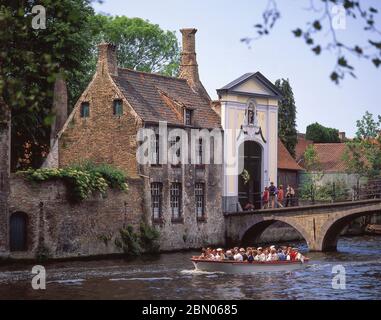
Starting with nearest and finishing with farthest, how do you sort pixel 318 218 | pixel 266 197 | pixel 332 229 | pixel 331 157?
pixel 318 218
pixel 332 229
pixel 266 197
pixel 331 157

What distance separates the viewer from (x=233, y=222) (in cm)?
4534

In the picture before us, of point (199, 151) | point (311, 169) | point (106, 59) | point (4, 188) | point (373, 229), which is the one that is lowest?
point (373, 229)

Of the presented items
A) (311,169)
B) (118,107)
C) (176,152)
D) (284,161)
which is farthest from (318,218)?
(311,169)

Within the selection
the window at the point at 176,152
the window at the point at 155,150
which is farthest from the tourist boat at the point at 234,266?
the window at the point at 176,152

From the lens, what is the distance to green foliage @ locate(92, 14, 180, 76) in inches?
2518

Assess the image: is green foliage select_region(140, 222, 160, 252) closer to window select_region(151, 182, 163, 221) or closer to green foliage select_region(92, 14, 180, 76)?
window select_region(151, 182, 163, 221)

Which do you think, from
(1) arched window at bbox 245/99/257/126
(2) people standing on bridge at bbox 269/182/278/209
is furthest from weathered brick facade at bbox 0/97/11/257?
(1) arched window at bbox 245/99/257/126

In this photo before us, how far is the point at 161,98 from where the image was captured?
43.8 metres

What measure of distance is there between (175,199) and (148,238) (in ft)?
12.3

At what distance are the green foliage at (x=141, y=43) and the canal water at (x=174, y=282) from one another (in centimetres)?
2975

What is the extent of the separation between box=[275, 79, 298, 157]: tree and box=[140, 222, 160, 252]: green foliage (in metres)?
27.7

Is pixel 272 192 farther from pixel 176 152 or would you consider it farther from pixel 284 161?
pixel 284 161
